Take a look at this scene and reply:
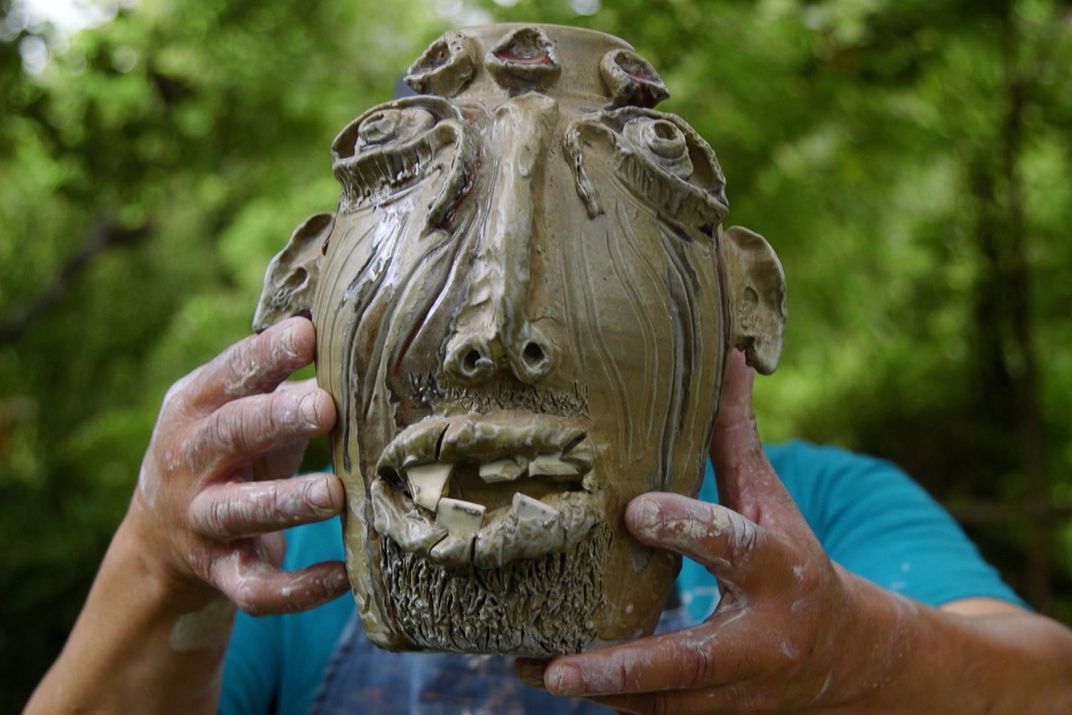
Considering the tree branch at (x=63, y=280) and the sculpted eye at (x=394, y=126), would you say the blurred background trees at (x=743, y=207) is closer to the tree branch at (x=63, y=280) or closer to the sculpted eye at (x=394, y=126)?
the tree branch at (x=63, y=280)

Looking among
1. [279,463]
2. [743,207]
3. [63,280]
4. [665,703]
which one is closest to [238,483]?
[279,463]

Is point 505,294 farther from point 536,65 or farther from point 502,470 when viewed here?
point 536,65

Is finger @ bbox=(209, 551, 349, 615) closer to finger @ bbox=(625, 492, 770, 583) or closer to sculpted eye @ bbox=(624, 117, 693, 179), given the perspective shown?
finger @ bbox=(625, 492, 770, 583)

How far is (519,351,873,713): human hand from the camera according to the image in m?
1.53

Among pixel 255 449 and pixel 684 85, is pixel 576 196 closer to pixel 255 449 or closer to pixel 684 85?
pixel 255 449

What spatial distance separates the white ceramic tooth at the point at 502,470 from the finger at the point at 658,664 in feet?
0.92

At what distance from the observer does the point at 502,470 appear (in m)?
1.51

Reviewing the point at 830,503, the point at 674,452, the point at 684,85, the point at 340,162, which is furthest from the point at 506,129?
the point at 684,85

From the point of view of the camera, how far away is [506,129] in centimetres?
162

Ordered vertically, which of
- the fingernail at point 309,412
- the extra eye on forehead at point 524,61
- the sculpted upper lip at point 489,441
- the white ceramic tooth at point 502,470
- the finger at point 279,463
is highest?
the extra eye on forehead at point 524,61

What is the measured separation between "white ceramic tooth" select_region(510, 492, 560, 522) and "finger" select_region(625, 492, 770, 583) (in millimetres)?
146

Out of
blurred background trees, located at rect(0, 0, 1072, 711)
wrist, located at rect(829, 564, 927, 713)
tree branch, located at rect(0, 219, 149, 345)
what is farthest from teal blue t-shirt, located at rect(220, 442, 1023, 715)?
tree branch, located at rect(0, 219, 149, 345)

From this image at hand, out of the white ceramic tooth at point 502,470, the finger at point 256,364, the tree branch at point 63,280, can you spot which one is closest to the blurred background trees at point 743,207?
the tree branch at point 63,280

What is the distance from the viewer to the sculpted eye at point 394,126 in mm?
1685
